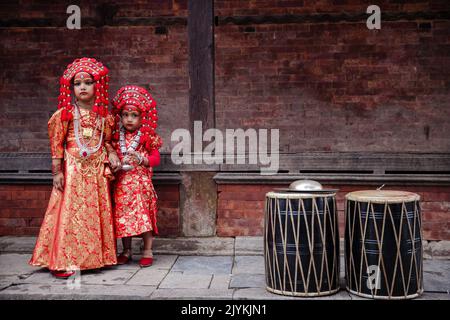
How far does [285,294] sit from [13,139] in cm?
390

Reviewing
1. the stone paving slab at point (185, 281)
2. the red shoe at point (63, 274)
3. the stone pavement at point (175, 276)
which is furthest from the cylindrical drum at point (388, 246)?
the red shoe at point (63, 274)

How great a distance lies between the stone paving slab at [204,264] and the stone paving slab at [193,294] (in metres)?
0.56

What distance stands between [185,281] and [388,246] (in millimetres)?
1612

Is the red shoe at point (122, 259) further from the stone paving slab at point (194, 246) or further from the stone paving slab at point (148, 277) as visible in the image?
the stone paving slab at point (194, 246)

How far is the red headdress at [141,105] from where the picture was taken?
421cm

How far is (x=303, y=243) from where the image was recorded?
11.1 ft

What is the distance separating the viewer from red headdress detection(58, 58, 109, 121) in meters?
4.00

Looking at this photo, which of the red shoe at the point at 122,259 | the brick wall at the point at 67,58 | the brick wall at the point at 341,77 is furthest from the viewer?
the brick wall at the point at 67,58

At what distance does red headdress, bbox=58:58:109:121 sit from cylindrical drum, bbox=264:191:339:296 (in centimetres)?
179

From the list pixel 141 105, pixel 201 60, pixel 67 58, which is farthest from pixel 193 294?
pixel 67 58

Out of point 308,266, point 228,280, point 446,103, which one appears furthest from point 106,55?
point 446,103

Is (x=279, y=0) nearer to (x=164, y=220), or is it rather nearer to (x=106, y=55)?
(x=106, y=55)

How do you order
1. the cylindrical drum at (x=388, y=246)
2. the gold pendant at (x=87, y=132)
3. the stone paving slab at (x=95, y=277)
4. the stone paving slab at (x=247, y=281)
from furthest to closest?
1. the gold pendant at (x=87, y=132)
2. the stone paving slab at (x=95, y=277)
3. the stone paving slab at (x=247, y=281)
4. the cylindrical drum at (x=388, y=246)

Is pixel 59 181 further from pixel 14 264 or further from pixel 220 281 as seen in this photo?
pixel 220 281
